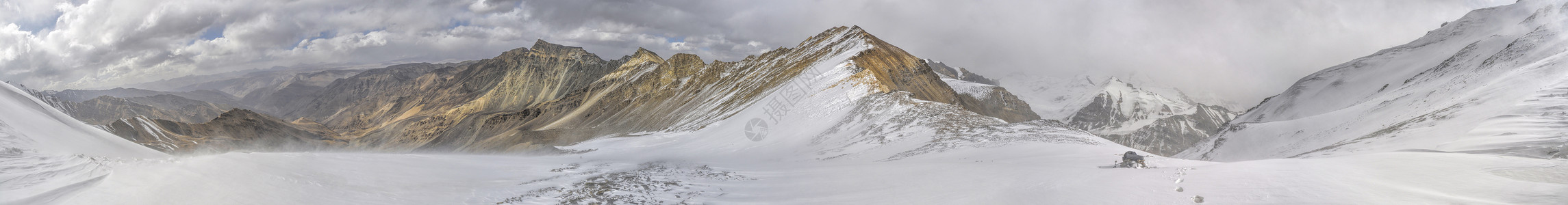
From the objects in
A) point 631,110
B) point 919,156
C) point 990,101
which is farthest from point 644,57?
point 919,156

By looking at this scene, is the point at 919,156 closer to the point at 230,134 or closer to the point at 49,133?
the point at 49,133

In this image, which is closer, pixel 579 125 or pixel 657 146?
pixel 657 146

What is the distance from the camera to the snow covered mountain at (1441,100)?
2352 cm

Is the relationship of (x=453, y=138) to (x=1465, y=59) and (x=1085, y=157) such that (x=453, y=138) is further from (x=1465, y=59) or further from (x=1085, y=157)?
(x=1465, y=59)

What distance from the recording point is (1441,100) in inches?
1383

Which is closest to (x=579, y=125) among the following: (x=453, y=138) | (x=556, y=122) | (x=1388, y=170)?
(x=556, y=122)

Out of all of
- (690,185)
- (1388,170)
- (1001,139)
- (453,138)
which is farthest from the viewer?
(453,138)

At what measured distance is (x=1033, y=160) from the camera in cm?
2698

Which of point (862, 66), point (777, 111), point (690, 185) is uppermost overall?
point (862, 66)

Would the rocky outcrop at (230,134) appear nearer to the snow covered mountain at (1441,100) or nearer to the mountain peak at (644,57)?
the mountain peak at (644,57)

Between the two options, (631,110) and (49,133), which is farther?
(631,110)

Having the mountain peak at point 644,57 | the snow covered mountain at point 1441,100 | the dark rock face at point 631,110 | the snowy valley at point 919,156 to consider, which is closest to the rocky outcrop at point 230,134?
the dark rock face at point 631,110

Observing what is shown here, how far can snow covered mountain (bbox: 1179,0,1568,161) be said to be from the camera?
23.5m

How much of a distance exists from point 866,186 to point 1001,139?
58.9 ft
